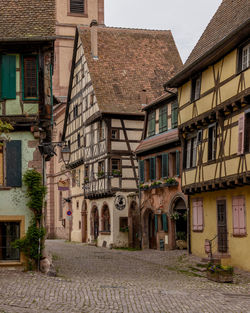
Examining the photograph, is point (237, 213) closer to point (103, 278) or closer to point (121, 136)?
point (103, 278)

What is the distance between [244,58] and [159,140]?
35.8 feet

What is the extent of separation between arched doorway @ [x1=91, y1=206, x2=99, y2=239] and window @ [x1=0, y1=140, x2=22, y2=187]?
2246 centimetres

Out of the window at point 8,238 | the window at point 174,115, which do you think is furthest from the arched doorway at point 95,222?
the window at point 8,238

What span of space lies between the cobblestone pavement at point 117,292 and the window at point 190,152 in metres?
5.57

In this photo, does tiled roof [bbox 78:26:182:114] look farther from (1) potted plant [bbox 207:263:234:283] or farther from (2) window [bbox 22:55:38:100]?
(1) potted plant [bbox 207:263:234:283]

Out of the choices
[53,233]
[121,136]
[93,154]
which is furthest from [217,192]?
[53,233]

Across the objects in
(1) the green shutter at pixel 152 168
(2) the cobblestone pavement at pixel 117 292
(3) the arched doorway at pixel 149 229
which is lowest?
(2) the cobblestone pavement at pixel 117 292

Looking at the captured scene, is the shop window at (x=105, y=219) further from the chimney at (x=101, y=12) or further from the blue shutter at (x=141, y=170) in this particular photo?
the chimney at (x=101, y=12)

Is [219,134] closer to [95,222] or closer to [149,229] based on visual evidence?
[149,229]

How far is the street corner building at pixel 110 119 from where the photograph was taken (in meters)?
38.0

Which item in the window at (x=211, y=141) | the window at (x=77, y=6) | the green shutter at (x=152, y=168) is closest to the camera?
the window at (x=211, y=141)

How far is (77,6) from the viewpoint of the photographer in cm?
5669

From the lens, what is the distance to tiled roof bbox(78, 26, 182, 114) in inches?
1561

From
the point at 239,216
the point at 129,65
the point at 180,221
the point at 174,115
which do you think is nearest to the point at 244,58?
the point at 239,216
